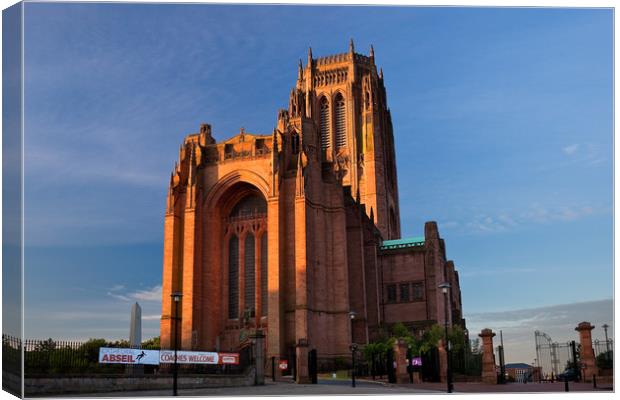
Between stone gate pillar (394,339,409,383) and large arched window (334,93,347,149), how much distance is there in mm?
51747

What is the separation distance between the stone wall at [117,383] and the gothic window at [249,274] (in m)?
18.3

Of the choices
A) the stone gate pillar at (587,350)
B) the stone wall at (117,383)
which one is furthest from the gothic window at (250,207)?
the stone gate pillar at (587,350)

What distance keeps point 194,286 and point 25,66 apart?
3119cm

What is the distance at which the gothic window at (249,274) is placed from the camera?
56344 mm

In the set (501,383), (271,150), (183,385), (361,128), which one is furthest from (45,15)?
(361,128)

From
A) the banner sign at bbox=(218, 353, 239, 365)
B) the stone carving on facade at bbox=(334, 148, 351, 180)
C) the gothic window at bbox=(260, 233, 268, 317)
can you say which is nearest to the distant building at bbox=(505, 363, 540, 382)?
the banner sign at bbox=(218, 353, 239, 365)

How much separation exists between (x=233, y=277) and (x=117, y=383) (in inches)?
1130

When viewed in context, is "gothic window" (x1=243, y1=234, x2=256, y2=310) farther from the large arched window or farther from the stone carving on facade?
the large arched window

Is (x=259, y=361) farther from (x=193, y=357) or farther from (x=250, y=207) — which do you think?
(x=250, y=207)

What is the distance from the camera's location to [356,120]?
9112cm

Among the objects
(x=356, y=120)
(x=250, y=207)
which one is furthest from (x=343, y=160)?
(x=250, y=207)

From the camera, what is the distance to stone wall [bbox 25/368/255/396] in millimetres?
24625

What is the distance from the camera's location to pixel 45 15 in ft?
83.5

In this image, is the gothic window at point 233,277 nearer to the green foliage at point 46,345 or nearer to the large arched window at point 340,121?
the green foliage at point 46,345
